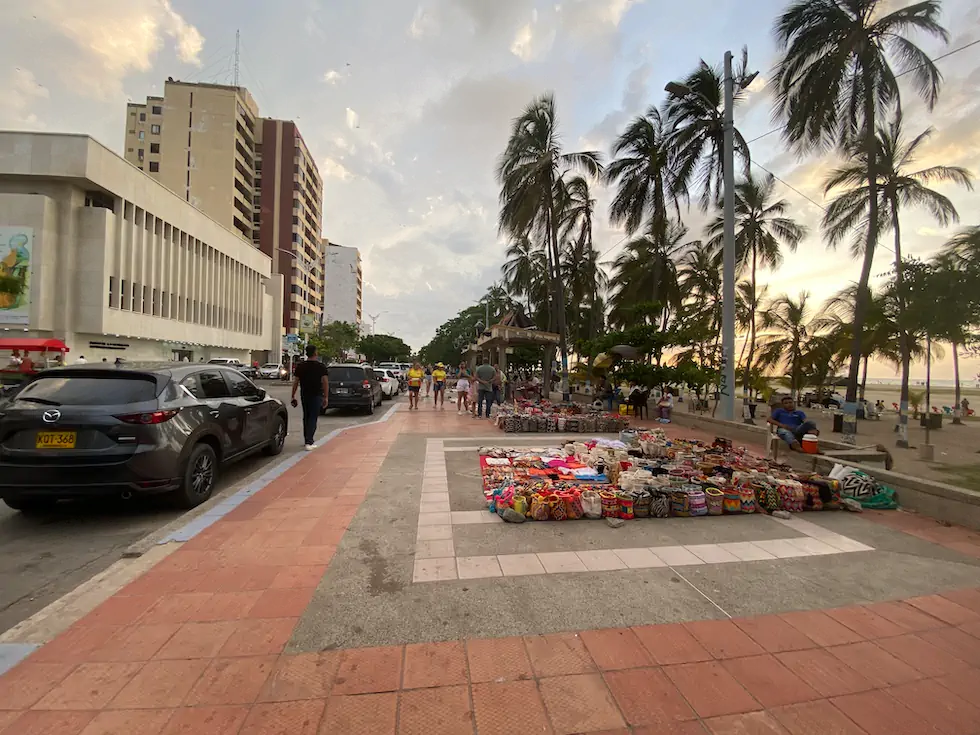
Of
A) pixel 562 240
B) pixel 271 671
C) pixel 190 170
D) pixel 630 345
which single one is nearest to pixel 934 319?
pixel 630 345

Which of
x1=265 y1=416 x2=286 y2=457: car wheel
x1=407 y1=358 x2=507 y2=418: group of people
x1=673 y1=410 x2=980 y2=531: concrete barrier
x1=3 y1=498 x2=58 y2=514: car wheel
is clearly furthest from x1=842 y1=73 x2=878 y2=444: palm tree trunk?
x1=3 y1=498 x2=58 y2=514: car wheel

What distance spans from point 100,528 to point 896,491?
8135mm

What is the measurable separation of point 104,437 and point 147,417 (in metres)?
0.35

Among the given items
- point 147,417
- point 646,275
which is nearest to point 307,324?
point 646,275

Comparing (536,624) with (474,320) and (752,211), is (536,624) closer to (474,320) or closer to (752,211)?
(752,211)

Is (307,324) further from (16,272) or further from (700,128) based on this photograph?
(700,128)

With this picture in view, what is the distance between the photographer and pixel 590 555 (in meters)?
3.61

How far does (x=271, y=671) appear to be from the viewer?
2.21 meters

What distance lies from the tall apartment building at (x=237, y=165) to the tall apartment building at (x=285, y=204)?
4.8 inches

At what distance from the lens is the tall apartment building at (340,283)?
88.2 metres

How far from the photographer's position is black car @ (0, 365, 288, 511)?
4.01m

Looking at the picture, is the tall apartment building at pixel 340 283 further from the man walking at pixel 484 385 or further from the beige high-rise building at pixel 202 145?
the man walking at pixel 484 385

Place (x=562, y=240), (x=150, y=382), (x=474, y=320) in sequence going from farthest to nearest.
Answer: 1. (x=474, y=320)
2. (x=562, y=240)
3. (x=150, y=382)

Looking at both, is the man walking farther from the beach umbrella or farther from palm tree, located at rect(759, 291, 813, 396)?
palm tree, located at rect(759, 291, 813, 396)
